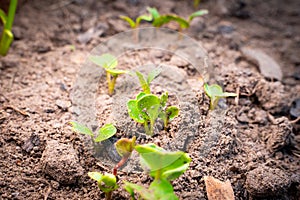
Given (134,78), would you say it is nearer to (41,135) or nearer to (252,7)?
(41,135)

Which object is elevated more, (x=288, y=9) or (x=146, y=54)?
(x=288, y=9)

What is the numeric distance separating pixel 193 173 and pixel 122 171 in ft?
0.72

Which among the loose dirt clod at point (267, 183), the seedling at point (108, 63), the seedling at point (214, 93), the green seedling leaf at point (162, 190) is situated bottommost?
the green seedling leaf at point (162, 190)

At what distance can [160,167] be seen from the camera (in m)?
0.95

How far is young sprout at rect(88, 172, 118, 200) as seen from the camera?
101cm

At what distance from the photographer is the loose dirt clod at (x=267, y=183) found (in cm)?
114

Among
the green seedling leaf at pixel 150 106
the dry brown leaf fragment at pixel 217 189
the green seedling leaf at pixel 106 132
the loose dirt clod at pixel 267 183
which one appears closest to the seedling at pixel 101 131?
the green seedling leaf at pixel 106 132

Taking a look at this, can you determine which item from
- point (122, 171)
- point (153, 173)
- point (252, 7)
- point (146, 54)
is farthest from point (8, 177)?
point (252, 7)

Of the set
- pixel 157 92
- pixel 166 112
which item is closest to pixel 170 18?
pixel 157 92

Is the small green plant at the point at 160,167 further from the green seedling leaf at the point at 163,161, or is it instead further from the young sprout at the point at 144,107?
the young sprout at the point at 144,107

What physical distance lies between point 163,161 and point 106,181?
18 cm

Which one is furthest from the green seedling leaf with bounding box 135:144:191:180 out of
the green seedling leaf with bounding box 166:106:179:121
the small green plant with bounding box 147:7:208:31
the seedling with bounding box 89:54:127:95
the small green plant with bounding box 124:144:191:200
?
the small green plant with bounding box 147:7:208:31

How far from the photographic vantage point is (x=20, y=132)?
1.23 meters

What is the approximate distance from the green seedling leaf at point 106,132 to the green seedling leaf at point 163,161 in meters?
0.18
